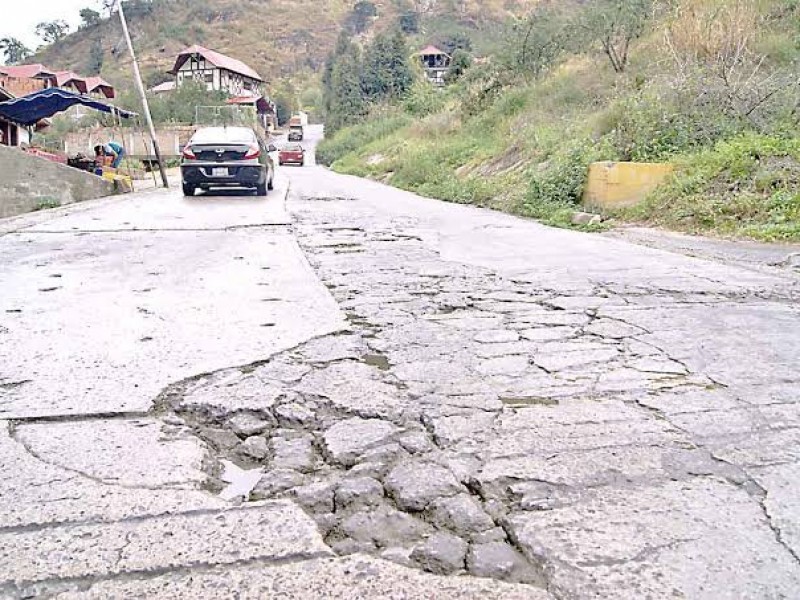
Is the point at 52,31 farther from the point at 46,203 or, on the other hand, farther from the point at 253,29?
the point at 46,203

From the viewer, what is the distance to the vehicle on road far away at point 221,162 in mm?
15258

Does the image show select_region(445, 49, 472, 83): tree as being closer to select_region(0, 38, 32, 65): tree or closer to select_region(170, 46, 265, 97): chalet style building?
select_region(170, 46, 265, 97): chalet style building

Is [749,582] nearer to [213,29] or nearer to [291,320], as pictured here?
[291,320]

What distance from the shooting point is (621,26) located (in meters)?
18.5

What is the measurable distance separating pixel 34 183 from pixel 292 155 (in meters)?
→ 34.8

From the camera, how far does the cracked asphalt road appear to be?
185 centimetres

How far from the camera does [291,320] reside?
14.5 ft

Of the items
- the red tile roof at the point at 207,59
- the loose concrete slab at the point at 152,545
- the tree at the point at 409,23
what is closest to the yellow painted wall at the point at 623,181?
the loose concrete slab at the point at 152,545

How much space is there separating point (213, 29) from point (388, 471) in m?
131

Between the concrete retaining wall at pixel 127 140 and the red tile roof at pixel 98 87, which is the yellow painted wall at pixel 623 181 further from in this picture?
the red tile roof at pixel 98 87

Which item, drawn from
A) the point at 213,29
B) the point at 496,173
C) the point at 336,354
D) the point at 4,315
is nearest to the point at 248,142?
the point at 496,173

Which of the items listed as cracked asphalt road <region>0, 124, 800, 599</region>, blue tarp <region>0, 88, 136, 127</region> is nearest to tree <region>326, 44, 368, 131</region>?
blue tarp <region>0, 88, 136, 127</region>

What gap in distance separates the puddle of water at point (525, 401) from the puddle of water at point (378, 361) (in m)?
0.65

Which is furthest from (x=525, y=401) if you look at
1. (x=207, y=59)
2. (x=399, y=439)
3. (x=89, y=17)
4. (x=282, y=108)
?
(x=89, y=17)
